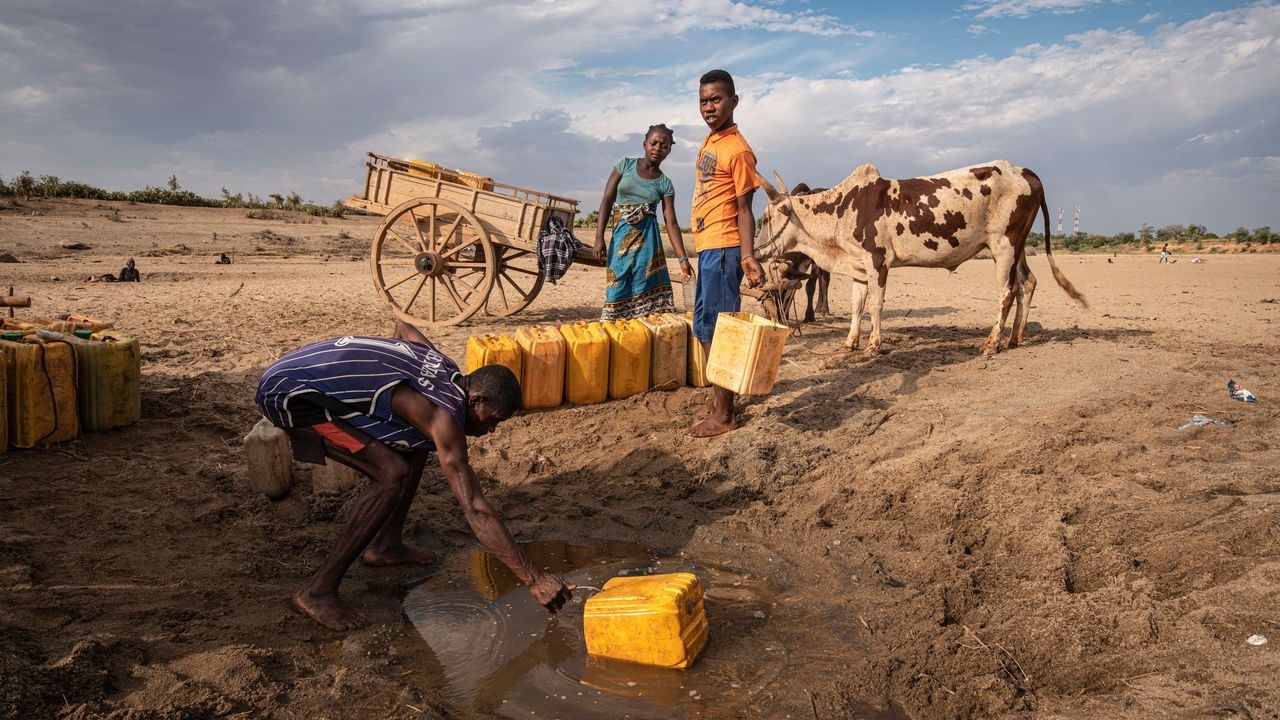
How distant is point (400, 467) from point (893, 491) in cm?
270

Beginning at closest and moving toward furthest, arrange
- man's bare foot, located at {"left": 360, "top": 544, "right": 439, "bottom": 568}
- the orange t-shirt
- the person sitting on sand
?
the person sitting on sand → man's bare foot, located at {"left": 360, "top": 544, "right": 439, "bottom": 568} → the orange t-shirt

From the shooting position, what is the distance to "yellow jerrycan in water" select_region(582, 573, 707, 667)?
2.90 metres

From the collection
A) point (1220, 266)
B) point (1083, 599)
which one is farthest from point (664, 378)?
point (1220, 266)

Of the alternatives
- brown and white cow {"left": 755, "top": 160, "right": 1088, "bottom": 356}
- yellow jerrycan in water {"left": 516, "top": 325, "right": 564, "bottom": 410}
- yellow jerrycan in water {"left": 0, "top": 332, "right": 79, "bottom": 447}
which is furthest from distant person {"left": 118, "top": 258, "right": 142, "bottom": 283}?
brown and white cow {"left": 755, "top": 160, "right": 1088, "bottom": 356}

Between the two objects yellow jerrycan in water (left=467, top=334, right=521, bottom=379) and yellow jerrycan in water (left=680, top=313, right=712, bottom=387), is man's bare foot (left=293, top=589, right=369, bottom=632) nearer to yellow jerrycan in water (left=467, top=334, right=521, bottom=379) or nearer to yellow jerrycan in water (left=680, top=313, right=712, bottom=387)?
yellow jerrycan in water (left=467, top=334, right=521, bottom=379)

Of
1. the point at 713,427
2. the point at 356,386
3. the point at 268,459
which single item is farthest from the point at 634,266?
the point at 356,386

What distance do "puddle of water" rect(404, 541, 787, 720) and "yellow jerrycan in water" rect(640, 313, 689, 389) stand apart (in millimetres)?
2289

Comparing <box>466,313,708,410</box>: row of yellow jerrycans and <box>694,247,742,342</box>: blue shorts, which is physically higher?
<box>694,247,742,342</box>: blue shorts

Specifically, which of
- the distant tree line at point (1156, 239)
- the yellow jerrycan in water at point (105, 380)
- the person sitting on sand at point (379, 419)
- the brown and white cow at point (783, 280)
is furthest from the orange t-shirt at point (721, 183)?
the distant tree line at point (1156, 239)

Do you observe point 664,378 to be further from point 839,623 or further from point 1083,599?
point 1083,599

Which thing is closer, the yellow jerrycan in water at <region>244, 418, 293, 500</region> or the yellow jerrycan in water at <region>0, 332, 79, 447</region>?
the yellow jerrycan in water at <region>244, 418, 293, 500</region>

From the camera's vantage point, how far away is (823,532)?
13.9 ft

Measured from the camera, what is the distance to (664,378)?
6211 millimetres

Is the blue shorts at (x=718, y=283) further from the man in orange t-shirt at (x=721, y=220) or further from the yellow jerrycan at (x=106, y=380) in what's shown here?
the yellow jerrycan at (x=106, y=380)
